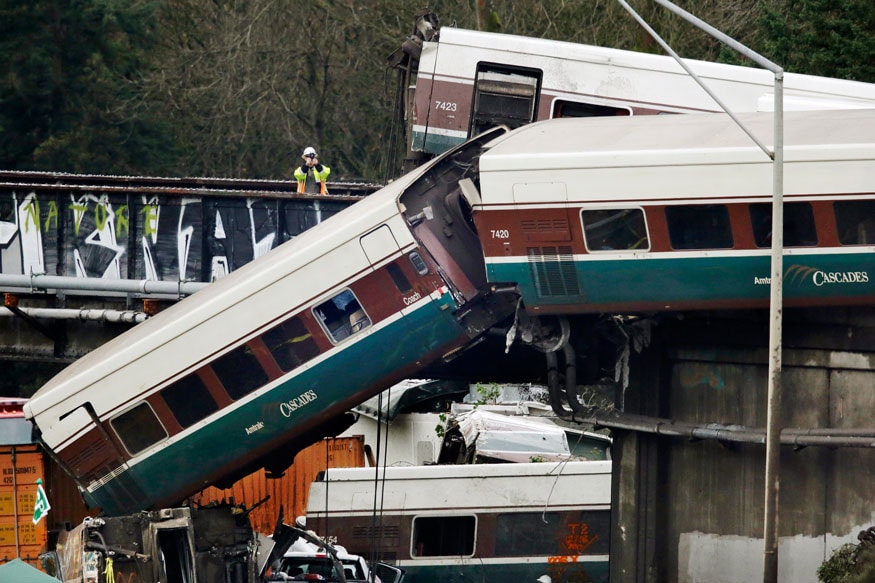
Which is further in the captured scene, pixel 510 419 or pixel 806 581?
pixel 510 419

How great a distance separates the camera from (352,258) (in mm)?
18469

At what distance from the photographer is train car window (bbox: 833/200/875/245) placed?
16.3m

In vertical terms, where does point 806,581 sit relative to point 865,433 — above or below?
below

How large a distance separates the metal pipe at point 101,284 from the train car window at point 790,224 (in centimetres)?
1058

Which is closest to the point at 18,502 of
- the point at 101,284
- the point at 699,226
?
the point at 101,284

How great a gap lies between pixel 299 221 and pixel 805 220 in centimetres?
1113

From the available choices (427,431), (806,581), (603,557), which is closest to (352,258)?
(806,581)

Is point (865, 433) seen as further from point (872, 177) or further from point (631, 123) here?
point (631, 123)

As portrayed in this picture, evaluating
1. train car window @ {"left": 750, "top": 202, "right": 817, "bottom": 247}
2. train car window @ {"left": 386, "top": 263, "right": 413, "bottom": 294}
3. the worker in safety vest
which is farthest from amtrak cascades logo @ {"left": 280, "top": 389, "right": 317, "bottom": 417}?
the worker in safety vest

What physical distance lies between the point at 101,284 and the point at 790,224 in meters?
12.4

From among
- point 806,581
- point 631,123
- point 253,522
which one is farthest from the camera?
point 253,522

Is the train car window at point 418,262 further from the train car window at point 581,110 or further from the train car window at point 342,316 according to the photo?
the train car window at point 581,110

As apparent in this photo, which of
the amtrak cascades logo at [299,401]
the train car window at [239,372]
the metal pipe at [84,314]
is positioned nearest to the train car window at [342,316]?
the amtrak cascades logo at [299,401]

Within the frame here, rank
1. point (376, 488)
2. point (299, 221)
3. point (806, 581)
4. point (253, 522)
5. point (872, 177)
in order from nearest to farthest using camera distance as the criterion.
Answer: point (872, 177)
point (806, 581)
point (376, 488)
point (299, 221)
point (253, 522)
